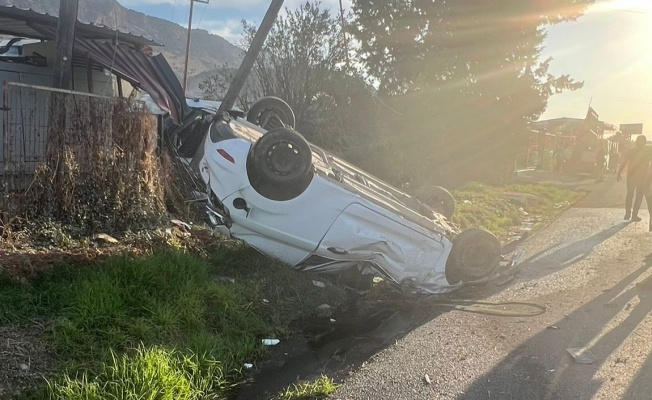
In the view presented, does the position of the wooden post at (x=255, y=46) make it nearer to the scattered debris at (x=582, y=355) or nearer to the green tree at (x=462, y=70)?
the scattered debris at (x=582, y=355)

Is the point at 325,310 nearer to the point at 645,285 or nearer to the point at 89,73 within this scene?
the point at 645,285

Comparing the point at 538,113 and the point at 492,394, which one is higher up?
the point at 538,113

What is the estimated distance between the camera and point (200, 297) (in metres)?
4.79

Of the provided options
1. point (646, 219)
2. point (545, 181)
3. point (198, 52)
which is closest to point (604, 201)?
point (646, 219)

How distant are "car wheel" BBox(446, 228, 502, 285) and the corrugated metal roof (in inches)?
233

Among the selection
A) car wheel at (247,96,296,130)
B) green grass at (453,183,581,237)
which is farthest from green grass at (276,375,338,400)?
green grass at (453,183,581,237)

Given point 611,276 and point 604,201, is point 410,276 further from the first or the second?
point 604,201

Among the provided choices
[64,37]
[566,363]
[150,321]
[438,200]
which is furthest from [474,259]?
[64,37]

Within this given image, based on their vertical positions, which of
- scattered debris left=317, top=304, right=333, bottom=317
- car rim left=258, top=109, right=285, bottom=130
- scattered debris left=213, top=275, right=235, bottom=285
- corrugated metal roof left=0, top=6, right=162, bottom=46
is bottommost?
scattered debris left=317, top=304, right=333, bottom=317

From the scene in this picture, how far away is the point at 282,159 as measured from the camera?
538 cm

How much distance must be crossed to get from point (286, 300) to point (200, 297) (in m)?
0.98

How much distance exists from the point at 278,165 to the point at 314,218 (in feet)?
2.14

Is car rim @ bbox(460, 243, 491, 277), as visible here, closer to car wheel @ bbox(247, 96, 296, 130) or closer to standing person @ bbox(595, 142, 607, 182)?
car wheel @ bbox(247, 96, 296, 130)

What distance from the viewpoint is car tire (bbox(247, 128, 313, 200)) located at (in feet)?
17.5
